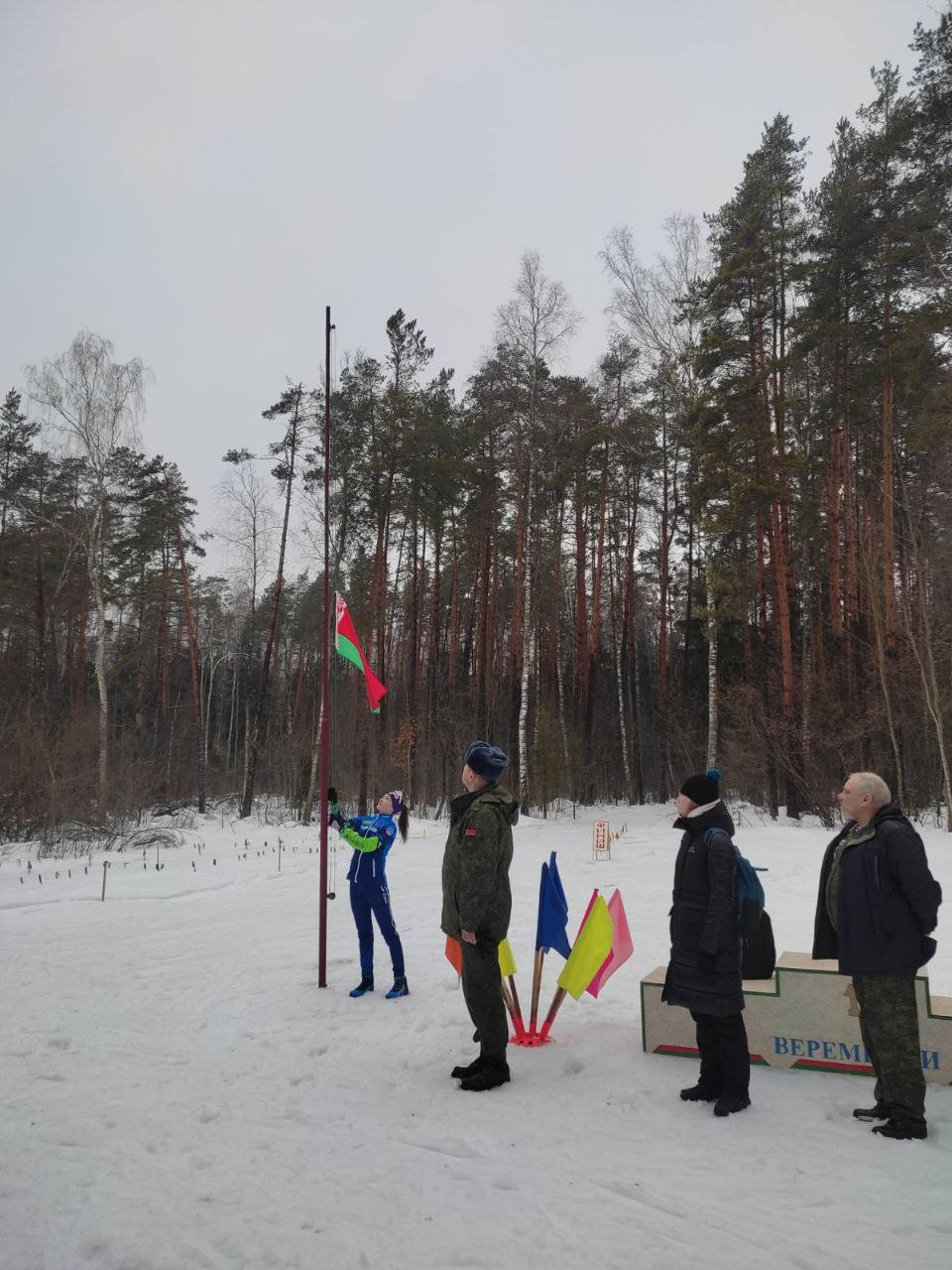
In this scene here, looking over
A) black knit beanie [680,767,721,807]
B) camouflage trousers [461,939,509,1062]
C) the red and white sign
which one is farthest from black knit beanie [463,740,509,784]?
the red and white sign

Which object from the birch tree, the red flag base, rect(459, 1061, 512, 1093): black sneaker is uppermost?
the birch tree

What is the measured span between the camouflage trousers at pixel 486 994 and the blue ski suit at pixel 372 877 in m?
1.55

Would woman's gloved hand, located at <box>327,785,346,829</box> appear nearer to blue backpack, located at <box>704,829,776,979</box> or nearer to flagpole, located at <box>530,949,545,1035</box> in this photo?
flagpole, located at <box>530,949,545,1035</box>

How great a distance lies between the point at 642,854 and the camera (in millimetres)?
13812

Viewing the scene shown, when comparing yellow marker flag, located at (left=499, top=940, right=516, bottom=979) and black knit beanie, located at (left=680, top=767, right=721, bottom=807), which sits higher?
black knit beanie, located at (left=680, top=767, right=721, bottom=807)

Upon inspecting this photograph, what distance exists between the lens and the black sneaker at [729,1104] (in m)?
3.68

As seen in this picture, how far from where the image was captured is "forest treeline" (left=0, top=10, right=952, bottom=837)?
1580cm

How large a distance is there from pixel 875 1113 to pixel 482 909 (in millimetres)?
A: 2162

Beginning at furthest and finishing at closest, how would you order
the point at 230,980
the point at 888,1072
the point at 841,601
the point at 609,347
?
the point at 609,347 → the point at 841,601 → the point at 230,980 → the point at 888,1072

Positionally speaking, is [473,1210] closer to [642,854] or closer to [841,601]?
[642,854]

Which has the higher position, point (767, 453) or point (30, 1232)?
point (767, 453)

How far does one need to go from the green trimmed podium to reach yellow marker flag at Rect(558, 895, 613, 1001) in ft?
1.26

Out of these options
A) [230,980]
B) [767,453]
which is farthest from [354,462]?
[230,980]

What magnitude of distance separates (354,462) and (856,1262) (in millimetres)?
21155
